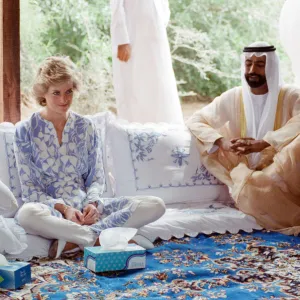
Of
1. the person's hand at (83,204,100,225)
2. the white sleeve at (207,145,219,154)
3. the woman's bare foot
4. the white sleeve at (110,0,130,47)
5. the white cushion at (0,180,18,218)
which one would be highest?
the white sleeve at (110,0,130,47)

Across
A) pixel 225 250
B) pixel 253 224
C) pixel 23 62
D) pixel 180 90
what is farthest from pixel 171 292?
pixel 180 90

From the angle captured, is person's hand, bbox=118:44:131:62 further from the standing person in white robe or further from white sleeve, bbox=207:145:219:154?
white sleeve, bbox=207:145:219:154

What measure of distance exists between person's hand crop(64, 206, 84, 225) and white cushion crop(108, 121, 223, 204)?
22.5 inches

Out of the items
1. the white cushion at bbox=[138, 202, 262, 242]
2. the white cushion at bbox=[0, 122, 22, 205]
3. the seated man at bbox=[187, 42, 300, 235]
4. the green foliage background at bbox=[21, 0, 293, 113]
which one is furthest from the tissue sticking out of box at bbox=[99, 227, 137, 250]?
the green foliage background at bbox=[21, 0, 293, 113]

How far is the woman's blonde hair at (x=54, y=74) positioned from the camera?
3127mm

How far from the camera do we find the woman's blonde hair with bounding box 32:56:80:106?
313cm

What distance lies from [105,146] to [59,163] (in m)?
0.47

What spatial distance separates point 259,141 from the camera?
3.47 metres

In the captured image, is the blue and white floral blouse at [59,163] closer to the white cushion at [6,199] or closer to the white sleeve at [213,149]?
the white cushion at [6,199]

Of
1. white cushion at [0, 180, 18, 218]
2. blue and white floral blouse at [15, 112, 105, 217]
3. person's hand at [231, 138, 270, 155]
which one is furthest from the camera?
person's hand at [231, 138, 270, 155]

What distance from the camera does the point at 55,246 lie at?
2951mm

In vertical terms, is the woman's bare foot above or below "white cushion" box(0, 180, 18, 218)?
below

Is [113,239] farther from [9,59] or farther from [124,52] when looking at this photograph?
[124,52]

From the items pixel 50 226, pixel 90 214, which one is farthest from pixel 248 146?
pixel 50 226
